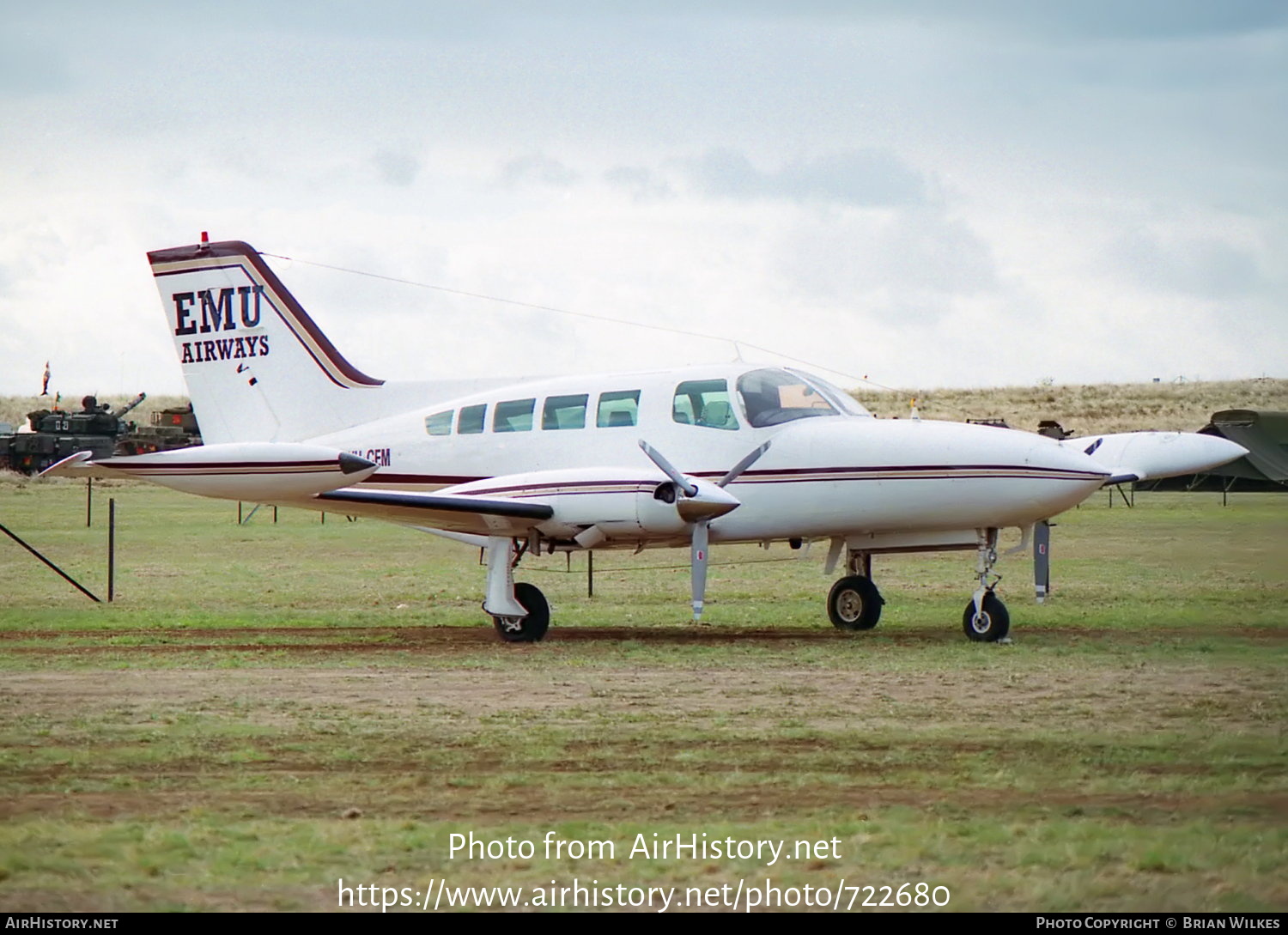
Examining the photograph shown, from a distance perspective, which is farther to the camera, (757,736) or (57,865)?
(757,736)

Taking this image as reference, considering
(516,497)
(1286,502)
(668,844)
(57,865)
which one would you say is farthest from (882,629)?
(1286,502)

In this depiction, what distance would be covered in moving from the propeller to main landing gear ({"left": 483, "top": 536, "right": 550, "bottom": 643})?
6.98 feet

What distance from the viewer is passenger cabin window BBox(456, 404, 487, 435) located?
62.6ft

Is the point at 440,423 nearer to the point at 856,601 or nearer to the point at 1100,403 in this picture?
the point at 856,601

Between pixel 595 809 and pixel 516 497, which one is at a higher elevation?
pixel 516 497

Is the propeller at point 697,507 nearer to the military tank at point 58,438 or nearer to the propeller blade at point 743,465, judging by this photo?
the propeller blade at point 743,465

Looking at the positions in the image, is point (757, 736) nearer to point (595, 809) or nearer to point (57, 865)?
point (595, 809)

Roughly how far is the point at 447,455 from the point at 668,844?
12010 mm

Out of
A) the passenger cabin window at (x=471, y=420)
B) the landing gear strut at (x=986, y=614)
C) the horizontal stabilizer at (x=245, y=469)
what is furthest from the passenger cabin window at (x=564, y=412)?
the landing gear strut at (x=986, y=614)

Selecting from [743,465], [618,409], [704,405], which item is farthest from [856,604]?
[618,409]

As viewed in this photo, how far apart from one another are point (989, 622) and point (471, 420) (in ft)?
22.6

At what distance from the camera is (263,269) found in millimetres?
20766

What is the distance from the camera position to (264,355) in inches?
819

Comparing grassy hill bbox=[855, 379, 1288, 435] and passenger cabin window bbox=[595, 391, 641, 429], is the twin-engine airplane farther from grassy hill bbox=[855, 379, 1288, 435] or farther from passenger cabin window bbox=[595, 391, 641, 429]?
grassy hill bbox=[855, 379, 1288, 435]
